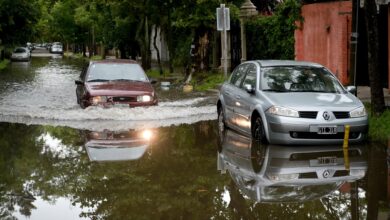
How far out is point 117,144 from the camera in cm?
1159

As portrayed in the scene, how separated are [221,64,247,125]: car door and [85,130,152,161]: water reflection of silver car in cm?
170

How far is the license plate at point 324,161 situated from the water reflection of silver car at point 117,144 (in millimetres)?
2814

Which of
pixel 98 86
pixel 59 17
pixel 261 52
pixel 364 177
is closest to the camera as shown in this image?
pixel 364 177

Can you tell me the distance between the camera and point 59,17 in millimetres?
81688

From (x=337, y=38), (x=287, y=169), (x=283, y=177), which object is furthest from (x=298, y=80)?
(x=337, y=38)

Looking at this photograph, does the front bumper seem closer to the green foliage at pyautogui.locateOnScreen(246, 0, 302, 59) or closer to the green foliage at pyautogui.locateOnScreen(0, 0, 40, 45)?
the green foliage at pyautogui.locateOnScreen(246, 0, 302, 59)

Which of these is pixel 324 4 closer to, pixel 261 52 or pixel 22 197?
pixel 261 52

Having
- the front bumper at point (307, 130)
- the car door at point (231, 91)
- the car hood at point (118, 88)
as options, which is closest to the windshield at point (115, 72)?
the car hood at point (118, 88)

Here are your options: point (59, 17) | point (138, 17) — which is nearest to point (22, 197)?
point (138, 17)

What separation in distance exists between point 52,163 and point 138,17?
2851cm

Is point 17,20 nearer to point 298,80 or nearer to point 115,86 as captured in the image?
point 115,86

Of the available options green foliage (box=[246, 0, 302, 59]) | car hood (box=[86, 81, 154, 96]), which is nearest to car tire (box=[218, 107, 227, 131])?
car hood (box=[86, 81, 154, 96])

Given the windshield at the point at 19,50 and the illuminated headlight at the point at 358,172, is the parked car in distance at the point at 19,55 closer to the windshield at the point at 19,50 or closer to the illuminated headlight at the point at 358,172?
the windshield at the point at 19,50

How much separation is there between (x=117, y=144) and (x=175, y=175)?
2948 millimetres
